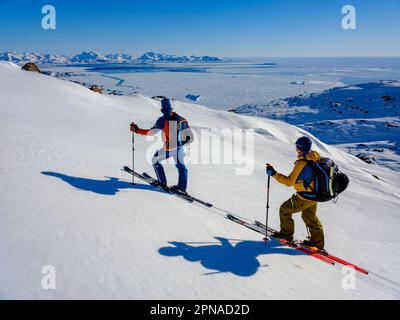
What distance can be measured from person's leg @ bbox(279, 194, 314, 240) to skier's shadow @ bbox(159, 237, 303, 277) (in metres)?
0.23

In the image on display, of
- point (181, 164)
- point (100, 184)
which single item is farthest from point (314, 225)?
point (100, 184)

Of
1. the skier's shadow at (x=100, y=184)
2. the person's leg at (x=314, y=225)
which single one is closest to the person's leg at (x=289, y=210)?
the person's leg at (x=314, y=225)

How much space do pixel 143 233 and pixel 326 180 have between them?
2579 millimetres

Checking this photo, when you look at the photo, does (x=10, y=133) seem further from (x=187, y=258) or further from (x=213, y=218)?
(x=187, y=258)

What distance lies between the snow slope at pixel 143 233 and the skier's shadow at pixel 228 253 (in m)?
0.02

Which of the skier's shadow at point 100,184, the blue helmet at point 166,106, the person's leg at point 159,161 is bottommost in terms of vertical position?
the skier's shadow at point 100,184

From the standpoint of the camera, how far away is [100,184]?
237 inches

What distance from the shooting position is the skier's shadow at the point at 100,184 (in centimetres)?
565

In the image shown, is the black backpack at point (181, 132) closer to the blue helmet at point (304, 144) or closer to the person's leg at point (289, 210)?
A: the person's leg at point (289, 210)

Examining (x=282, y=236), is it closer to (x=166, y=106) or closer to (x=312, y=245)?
(x=312, y=245)

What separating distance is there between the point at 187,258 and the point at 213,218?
66.2 inches

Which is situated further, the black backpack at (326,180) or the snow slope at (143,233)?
the black backpack at (326,180)

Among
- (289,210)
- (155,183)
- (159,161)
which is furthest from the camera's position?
(155,183)
